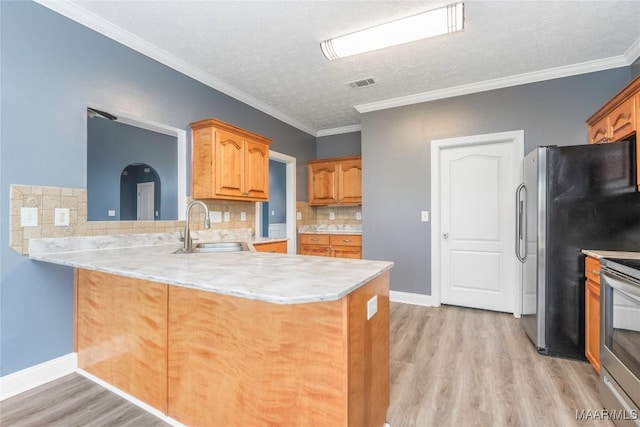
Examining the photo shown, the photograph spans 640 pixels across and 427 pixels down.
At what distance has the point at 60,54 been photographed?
6.81 feet

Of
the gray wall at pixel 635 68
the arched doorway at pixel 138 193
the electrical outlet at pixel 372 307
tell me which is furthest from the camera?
the arched doorway at pixel 138 193

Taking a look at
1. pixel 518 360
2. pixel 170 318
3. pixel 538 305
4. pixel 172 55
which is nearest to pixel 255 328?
pixel 170 318

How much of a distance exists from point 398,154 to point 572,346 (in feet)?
8.58

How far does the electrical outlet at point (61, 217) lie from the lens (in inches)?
80.4

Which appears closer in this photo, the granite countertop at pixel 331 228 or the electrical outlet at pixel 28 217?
the electrical outlet at pixel 28 217

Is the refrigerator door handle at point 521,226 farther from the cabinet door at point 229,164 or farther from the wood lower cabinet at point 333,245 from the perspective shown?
the cabinet door at point 229,164

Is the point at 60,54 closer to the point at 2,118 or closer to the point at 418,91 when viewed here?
the point at 2,118

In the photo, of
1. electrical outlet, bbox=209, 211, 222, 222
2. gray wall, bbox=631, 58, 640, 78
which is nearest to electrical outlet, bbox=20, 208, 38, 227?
electrical outlet, bbox=209, 211, 222, 222

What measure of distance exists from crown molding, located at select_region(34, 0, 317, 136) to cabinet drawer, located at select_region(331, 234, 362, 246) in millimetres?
2167

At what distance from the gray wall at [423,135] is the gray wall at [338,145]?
2.96ft

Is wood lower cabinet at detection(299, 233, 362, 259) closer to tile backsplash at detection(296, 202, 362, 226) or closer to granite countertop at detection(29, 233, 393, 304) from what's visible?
tile backsplash at detection(296, 202, 362, 226)

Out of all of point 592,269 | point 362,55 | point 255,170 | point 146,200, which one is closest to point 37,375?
point 255,170

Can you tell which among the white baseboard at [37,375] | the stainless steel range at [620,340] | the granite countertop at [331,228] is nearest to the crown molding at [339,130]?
the granite countertop at [331,228]

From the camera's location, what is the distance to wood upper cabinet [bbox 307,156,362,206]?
4.70 m
